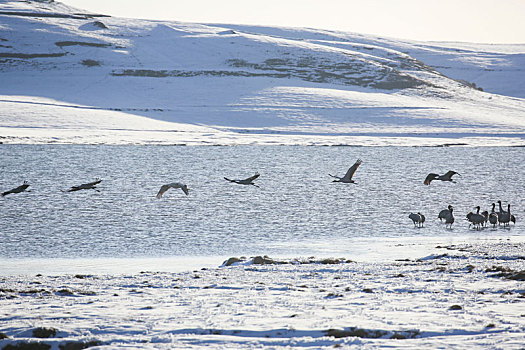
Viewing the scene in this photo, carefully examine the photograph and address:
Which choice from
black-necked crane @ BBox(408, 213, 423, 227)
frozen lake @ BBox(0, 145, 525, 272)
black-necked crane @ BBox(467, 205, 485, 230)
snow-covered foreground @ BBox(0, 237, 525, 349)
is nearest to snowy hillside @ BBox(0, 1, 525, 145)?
frozen lake @ BBox(0, 145, 525, 272)

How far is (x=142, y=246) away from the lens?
2361 cm

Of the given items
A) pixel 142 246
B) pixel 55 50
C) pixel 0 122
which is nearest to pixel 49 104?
pixel 0 122

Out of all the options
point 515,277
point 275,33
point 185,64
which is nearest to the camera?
point 515,277

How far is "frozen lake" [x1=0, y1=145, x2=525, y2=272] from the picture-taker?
23.7 meters

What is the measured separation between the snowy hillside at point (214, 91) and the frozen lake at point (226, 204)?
1074 cm

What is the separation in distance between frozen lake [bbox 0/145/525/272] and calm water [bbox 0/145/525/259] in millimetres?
65

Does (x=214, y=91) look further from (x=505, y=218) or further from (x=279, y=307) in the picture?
(x=279, y=307)

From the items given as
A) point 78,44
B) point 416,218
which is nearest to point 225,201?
point 416,218

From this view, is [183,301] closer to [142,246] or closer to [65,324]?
[65,324]

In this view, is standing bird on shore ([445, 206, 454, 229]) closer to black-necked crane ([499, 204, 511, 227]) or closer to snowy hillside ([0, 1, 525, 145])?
black-necked crane ([499, 204, 511, 227])

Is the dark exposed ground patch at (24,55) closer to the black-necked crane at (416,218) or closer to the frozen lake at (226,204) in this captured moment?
the frozen lake at (226,204)

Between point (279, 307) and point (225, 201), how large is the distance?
75.2 feet

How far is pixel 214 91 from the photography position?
96.4m

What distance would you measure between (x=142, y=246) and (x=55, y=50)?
3709 inches
